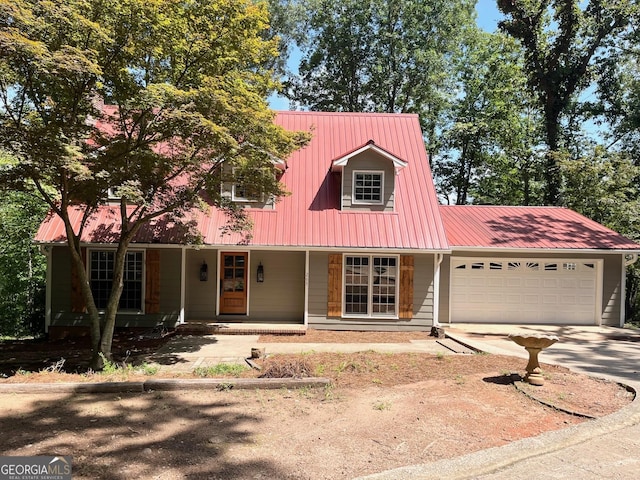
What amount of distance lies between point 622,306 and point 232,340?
12.3m

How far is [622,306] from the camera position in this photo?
43.9 ft

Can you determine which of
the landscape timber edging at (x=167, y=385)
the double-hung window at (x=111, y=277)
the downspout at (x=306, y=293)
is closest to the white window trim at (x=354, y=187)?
the downspout at (x=306, y=293)

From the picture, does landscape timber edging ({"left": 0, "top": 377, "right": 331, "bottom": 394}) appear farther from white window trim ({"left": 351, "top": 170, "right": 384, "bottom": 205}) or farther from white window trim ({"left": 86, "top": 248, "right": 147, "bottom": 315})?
white window trim ({"left": 351, "top": 170, "right": 384, "bottom": 205})

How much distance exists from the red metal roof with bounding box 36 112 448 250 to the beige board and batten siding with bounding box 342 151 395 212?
0.23 metres

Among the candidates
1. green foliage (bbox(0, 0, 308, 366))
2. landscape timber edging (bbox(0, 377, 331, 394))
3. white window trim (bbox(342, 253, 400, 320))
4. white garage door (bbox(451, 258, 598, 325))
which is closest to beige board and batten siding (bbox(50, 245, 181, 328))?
green foliage (bbox(0, 0, 308, 366))

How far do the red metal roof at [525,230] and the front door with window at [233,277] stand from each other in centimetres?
644

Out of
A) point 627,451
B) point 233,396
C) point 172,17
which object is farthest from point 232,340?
point 627,451

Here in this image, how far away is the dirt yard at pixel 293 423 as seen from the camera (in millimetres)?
3873

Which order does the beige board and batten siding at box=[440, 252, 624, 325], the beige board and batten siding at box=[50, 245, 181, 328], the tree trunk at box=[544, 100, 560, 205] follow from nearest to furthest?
the beige board and batten siding at box=[50, 245, 181, 328] → the beige board and batten siding at box=[440, 252, 624, 325] → the tree trunk at box=[544, 100, 560, 205]

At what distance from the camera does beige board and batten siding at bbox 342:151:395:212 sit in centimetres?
1267

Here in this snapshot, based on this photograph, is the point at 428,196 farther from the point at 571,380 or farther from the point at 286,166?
the point at 571,380

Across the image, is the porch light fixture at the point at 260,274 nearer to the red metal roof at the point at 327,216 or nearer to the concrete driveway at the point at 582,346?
the red metal roof at the point at 327,216

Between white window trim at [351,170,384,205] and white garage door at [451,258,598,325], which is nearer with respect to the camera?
white window trim at [351,170,384,205]

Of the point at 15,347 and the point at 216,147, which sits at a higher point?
the point at 216,147
